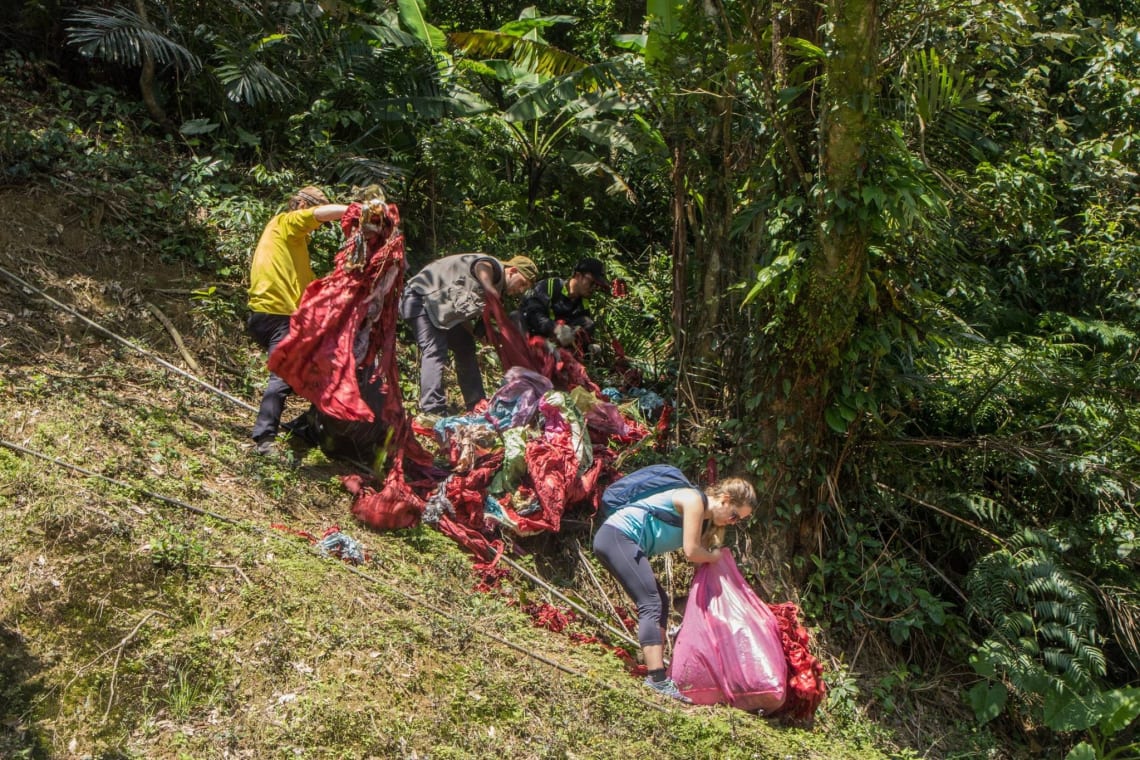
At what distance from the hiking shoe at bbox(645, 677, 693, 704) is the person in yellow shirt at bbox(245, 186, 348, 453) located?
2.67 metres

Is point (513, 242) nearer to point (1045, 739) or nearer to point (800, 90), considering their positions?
point (800, 90)

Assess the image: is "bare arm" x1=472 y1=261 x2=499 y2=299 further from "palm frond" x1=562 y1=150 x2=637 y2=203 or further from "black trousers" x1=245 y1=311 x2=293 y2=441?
"palm frond" x1=562 y1=150 x2=637 y2=203

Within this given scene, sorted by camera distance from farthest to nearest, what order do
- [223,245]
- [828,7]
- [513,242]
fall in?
[513,242], [223,245], [828,7]

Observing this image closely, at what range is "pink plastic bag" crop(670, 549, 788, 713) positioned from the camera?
571cm

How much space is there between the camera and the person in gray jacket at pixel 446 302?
745 centimetres

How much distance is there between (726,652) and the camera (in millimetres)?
5707

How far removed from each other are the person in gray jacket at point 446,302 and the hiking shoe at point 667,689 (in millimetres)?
2664

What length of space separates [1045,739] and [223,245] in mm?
6857

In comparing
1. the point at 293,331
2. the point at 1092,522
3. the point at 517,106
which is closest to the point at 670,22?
the point at 517,106

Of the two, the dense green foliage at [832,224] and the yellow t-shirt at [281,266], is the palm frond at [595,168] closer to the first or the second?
the dense green foliage at [832,224]

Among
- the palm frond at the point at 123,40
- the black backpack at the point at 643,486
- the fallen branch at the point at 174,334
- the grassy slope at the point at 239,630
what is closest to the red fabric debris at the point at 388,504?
the grassy slope at the point at 239,630

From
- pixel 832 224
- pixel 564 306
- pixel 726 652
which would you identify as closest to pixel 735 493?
pixel 726 652

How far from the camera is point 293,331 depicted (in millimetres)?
6258

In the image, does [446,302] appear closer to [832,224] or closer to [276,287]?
[276,287]
